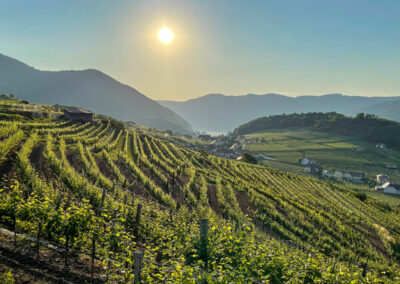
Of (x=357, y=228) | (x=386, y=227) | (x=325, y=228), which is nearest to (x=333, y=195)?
(x=386, y=227)

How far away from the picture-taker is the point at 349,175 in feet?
378

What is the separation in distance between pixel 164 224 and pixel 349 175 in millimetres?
126430

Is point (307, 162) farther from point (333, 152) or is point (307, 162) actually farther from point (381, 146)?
point (381, 146)

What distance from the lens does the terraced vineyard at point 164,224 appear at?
7.77 metres

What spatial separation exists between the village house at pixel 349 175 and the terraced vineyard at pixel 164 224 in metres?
68.7

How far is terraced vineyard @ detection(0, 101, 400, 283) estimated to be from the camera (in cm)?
777

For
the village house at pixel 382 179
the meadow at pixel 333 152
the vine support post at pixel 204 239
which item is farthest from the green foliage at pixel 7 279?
the village house at pixel 382 179

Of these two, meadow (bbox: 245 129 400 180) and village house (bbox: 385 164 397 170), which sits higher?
meadow (bbox: 245 129 400 180)

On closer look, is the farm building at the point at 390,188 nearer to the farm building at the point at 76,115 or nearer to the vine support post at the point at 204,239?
the farm building at the point at 76,115

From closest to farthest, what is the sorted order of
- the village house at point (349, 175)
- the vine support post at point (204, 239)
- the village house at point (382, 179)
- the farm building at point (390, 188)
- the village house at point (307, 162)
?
the vine support post at point (204, 239) < the farm building at point (390, 188) < the village house at point (382, 179) < the village house at point (349, 175) < the village house at point (307, 162)

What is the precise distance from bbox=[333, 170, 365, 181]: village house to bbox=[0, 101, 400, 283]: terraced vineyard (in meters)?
68.7

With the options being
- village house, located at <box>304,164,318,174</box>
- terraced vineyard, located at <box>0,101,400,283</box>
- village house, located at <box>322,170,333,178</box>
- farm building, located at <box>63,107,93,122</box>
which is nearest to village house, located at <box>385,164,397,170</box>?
village house, located at <box>322,170,333,178</box>

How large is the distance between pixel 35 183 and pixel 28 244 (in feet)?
20.8

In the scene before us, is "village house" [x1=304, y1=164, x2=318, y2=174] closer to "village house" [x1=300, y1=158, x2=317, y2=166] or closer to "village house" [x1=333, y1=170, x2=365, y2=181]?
"village house" [x1=300, y1=158, x2=317, y2=166]
